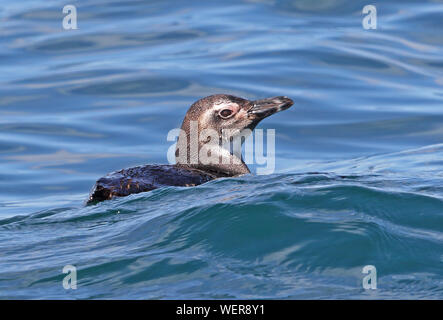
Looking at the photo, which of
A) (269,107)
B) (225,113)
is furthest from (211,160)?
(269,107)

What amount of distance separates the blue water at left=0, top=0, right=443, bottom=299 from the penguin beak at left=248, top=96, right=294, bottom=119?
57.2 inches

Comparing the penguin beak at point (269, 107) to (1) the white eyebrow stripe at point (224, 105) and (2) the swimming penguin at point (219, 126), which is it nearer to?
(2) the swimming penguin at point (219, 126)

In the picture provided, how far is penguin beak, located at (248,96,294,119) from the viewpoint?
10.7 meters

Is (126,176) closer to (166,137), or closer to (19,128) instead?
(166,137)

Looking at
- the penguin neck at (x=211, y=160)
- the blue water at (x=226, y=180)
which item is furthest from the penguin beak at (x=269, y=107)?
the blue water at (x=226, y=180)

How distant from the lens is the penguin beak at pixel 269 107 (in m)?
10.7

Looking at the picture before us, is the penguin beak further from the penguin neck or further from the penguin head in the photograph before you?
the penguin neck

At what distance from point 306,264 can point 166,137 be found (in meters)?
8.42

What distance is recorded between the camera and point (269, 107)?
10.7 m

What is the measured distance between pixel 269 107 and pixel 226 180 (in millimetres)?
1904

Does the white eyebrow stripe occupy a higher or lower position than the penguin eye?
higher

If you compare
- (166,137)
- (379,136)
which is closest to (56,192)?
(166,137)

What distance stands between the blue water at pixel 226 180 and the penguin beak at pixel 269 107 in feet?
4.77

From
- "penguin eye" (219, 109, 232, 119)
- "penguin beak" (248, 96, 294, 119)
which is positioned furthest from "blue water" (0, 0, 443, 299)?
"penguin eye" (219, 109, 232, 119)
